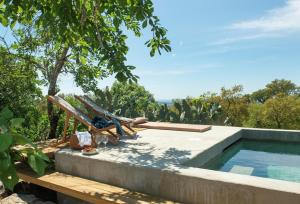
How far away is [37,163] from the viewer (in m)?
1.30

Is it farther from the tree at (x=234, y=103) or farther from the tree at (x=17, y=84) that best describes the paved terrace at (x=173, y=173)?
the tree at (x=234, y=103)

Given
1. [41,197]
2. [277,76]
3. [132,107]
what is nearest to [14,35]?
[132,107]

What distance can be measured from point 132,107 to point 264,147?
562cm

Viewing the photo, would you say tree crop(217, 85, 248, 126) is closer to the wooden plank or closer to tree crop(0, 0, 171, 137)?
the wooden plank

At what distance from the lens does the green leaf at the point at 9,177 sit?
119cm

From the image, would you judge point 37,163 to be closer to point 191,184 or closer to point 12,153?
point 12,153

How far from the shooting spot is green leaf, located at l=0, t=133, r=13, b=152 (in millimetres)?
1146

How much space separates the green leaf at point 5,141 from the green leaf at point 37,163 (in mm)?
159

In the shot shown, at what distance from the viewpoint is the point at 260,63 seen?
4841 centimetres

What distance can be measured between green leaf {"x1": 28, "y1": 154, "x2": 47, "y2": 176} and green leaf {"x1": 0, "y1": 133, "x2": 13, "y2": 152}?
16cm


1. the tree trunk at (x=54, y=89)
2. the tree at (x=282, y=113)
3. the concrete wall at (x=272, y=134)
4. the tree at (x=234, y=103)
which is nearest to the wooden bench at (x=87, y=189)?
the tree trunk at (x=54, y=89)

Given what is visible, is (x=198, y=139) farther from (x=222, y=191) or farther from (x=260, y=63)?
(x=260, y=63)

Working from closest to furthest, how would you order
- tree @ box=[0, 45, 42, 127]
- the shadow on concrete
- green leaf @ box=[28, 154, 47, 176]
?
green leaf @ box=[28, 154, 47, 176] < the shadow on concrete < tree @ box=[0, 45, 42, 127]

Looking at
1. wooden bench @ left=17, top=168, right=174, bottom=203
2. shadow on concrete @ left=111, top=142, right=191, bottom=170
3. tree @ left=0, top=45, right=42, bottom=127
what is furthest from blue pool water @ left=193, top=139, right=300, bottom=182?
tree @ left=0, top=45, right=42, bottom=127
